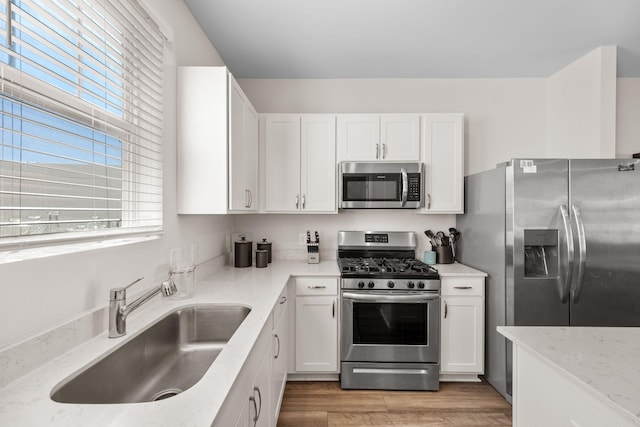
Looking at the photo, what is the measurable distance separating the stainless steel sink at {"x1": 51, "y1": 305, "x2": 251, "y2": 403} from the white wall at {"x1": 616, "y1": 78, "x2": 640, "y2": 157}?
12.3 feet

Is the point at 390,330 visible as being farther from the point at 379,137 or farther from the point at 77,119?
the point at 77,119

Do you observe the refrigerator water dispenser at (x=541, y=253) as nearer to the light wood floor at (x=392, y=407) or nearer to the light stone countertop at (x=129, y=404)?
the light wood floor at (x=392, y=407)

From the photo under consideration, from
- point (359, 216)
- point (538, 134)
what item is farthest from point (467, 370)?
point (538, 134)

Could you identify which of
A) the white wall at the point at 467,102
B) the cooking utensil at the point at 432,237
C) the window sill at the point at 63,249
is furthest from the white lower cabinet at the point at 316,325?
the white wall at the point at 467,102

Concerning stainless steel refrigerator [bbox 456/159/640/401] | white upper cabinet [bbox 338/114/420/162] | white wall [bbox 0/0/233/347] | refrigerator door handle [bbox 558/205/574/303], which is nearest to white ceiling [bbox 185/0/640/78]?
white wall [bbox 0/0/233/347]

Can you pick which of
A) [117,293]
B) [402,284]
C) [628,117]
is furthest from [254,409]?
[628,117]

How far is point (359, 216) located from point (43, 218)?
246 cm

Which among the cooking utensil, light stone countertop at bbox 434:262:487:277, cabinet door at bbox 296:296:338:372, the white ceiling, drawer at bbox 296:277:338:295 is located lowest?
cabinet door at bbox 296:296:338:372

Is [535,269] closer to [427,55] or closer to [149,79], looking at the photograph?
[427,55]

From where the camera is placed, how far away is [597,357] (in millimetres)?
936

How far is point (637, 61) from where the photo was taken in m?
2.71

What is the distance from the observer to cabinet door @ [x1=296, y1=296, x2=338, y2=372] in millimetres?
2480

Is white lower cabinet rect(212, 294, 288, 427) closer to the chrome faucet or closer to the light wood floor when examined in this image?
the light wood floor

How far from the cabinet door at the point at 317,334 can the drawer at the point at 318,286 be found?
40mm
